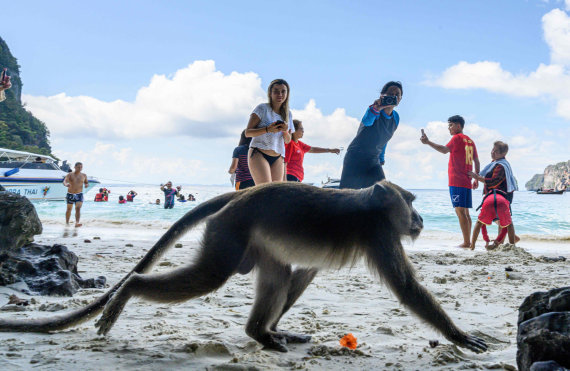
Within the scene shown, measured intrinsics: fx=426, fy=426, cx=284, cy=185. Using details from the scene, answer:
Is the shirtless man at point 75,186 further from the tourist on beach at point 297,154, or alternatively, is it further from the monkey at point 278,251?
the monkey at point 278,251

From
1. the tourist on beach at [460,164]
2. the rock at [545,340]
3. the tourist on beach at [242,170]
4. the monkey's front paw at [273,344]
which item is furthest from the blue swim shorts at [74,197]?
the rock at [545,340]

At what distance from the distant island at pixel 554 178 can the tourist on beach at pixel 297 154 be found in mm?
134956

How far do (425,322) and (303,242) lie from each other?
0.96 metres

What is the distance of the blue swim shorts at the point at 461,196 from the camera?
28.9ft

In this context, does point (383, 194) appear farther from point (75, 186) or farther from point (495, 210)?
point (75, 186)

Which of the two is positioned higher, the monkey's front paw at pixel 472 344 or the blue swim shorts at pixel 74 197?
the monkey's front paw at pixel 472 344

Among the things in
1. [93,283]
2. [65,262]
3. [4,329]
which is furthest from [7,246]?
[4,329]

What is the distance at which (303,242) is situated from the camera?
2906 millimetres

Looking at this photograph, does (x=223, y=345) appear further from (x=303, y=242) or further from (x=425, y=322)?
(x=425, y=322)

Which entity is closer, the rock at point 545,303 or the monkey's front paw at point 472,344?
the rock at point 545,303

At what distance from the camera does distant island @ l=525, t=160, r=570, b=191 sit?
411ft

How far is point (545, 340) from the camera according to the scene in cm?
205

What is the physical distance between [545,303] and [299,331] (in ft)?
5.83

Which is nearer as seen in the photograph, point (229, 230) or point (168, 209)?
point (229, 230)
